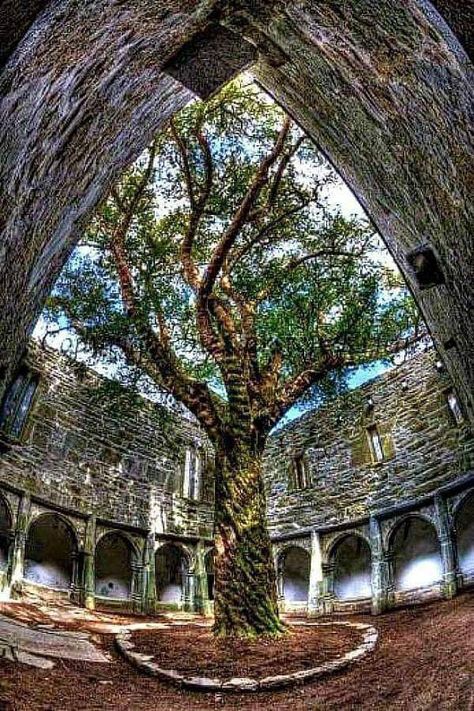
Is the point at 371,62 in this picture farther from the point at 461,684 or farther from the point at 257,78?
the point at 461,684

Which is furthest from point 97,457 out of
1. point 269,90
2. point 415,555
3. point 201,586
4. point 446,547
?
point 269,90

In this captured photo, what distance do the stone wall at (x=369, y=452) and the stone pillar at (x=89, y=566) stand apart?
491cm

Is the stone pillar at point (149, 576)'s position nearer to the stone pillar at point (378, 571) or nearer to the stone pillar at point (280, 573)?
the stone pillar at point (280, 573)

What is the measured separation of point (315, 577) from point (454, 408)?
537cm

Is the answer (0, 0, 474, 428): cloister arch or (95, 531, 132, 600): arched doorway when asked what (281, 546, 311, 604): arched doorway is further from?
(0, 0, 474, 428): cloister arch

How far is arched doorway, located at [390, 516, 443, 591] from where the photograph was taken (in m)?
11.6

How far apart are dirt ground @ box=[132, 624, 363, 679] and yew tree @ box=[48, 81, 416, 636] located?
213cm

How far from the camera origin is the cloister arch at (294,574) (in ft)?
47.4

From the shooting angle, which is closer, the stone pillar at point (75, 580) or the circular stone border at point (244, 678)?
the circular stone border at point (244, 678)

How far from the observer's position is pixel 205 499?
1530 centimetres

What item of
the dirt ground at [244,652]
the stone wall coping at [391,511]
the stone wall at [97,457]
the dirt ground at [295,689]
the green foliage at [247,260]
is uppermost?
the green foliage at [247,260]

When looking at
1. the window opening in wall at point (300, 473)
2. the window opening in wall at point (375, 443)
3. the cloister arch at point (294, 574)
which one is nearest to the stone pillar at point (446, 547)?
the window opening in wall at point (375, 443)

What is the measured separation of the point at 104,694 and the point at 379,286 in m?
7.81

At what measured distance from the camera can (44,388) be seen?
40.8 feet
